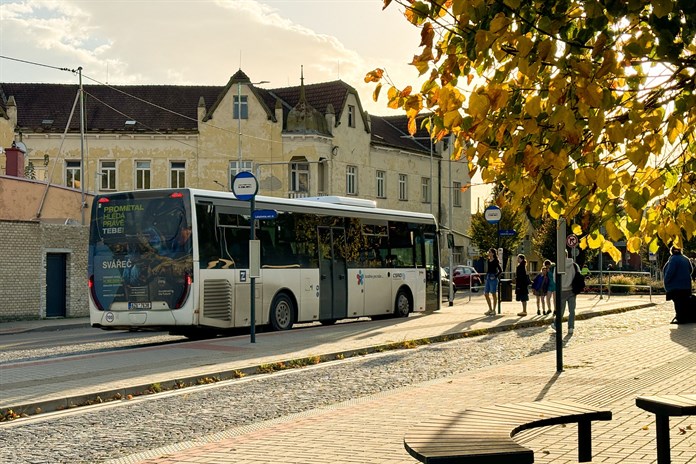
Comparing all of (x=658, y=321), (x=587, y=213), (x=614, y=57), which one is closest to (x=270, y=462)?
(x=587, y=213)

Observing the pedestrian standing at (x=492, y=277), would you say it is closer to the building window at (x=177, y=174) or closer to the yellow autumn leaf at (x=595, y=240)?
the yellow autumn leaf at (x=595, y=240)

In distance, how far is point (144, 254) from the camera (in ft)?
69.5

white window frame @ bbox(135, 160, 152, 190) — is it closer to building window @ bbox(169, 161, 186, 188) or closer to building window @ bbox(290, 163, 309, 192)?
building window @ bbox(169, 161, 186, 188)

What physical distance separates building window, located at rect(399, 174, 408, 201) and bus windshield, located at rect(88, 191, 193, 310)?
46.8 metres

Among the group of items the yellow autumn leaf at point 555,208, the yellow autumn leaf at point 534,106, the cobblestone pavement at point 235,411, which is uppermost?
the yellow autumn leaf at point 534,106

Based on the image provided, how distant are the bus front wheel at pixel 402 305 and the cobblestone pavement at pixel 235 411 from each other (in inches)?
409

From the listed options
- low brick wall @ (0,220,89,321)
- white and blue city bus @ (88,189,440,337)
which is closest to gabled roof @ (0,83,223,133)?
low brick wall @ (0,220,89,321)

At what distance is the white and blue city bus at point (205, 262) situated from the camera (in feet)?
69.1

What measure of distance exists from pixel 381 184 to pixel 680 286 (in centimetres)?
4119

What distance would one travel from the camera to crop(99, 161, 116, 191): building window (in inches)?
2302

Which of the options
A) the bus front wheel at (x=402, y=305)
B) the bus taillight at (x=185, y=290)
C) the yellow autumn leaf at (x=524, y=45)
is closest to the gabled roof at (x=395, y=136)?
the bus front wheel at (x=402, y=305)

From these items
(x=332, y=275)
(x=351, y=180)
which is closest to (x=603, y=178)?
(x=332, y=275)

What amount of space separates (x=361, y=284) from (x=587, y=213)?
2092cm

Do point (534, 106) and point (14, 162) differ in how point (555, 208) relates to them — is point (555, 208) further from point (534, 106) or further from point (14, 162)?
point (14, 162)
